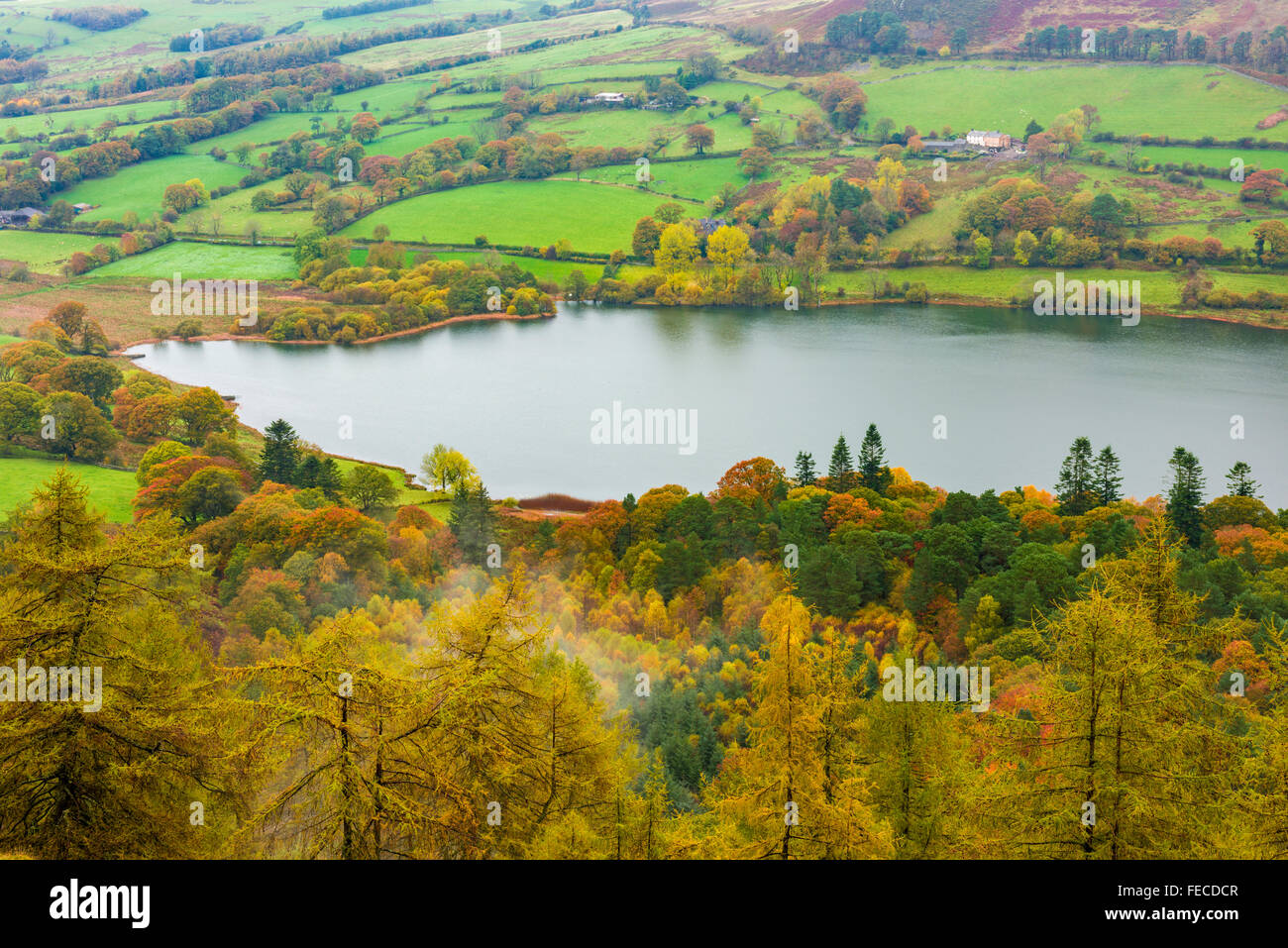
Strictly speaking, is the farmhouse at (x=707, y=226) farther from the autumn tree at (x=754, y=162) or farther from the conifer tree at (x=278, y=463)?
the conifer tree at (x=278, y=463)

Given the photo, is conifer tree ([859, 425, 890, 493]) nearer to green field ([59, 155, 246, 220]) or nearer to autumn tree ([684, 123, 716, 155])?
autumn tree ([684, 123, 716, 155])

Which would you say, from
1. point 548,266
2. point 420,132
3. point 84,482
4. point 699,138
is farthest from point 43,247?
point 84,482

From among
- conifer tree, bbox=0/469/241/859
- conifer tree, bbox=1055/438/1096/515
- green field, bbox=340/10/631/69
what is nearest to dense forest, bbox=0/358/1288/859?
conifer tree, bbox=0/469/241/859

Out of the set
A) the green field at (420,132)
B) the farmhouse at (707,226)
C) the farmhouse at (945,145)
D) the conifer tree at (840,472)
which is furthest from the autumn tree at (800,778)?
the green field at (420,132)

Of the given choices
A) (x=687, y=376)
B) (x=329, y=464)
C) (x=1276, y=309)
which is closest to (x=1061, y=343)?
(x=1276, y=309)

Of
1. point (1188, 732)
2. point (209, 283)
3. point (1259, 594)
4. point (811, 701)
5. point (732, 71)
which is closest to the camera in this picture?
point (1188, 732)

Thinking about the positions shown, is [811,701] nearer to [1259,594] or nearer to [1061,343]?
[1259,594]

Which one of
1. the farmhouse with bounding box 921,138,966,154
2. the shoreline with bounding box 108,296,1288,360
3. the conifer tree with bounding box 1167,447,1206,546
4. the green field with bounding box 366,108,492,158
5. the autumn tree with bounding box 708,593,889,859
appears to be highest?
the green field with bounding box 366,108,492,158
